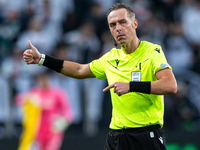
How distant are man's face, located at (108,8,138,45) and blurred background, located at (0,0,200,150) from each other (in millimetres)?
4168

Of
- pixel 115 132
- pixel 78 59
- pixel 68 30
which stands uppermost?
pixel 68 30

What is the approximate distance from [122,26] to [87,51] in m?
4.87

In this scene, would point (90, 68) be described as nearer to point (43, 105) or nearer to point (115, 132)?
point (115, 132)

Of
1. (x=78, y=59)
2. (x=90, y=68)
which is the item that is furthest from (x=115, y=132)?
(x=78, y=59)

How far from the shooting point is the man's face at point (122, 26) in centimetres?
414

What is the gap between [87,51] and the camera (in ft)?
29.6

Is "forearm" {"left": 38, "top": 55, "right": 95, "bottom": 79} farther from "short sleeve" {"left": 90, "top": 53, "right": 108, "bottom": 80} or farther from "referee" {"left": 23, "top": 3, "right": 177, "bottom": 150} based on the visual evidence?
"referee" {"left": 23, "top": 3, "right": 177, "bottom": 150}

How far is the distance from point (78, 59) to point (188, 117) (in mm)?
3096

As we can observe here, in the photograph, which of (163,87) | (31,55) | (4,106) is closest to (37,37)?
(4,106)

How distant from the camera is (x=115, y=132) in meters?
4.23

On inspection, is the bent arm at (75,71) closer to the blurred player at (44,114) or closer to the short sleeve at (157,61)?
the short sleeve at (157,61)

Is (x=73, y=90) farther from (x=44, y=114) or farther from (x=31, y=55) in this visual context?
(x=31, y=55)

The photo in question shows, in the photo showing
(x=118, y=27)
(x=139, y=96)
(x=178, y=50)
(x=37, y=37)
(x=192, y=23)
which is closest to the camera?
(x=139, y=96)

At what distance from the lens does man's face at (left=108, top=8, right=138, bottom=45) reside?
4145 millimetres
